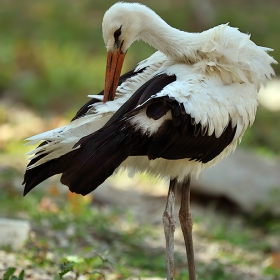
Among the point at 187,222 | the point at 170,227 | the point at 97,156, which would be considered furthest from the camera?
the point at 187,222

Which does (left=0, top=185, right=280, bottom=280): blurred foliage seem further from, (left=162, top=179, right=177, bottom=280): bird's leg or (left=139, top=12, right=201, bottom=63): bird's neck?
(left=139, top=12, right=201, bottom=63): bird's neck

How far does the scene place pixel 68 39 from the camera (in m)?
16.8

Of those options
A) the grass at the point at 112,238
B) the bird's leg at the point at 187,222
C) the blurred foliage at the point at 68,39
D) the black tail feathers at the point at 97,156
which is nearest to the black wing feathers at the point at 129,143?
the black tail feathers at the point at 97,156

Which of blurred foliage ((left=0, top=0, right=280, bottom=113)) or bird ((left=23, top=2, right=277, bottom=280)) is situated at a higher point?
blurred foliage ((left=0, top=0, right=280, bottom=113))

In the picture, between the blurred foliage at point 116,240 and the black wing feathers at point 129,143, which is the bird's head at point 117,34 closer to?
the black wing feathers at point 129,143

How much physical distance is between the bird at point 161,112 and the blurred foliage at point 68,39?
725 cm

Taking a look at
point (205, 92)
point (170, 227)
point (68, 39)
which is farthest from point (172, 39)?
point (68, 39)

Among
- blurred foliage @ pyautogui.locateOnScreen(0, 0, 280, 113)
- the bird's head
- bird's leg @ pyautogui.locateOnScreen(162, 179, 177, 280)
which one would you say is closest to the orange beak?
the bird's head

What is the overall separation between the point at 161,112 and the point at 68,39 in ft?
42.1

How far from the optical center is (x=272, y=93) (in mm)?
15602

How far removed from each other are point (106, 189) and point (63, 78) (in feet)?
16.2

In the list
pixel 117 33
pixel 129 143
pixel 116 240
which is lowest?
pixel 129 143

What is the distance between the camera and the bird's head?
4.76 m

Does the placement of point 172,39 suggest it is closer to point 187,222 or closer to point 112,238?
point 187,222
